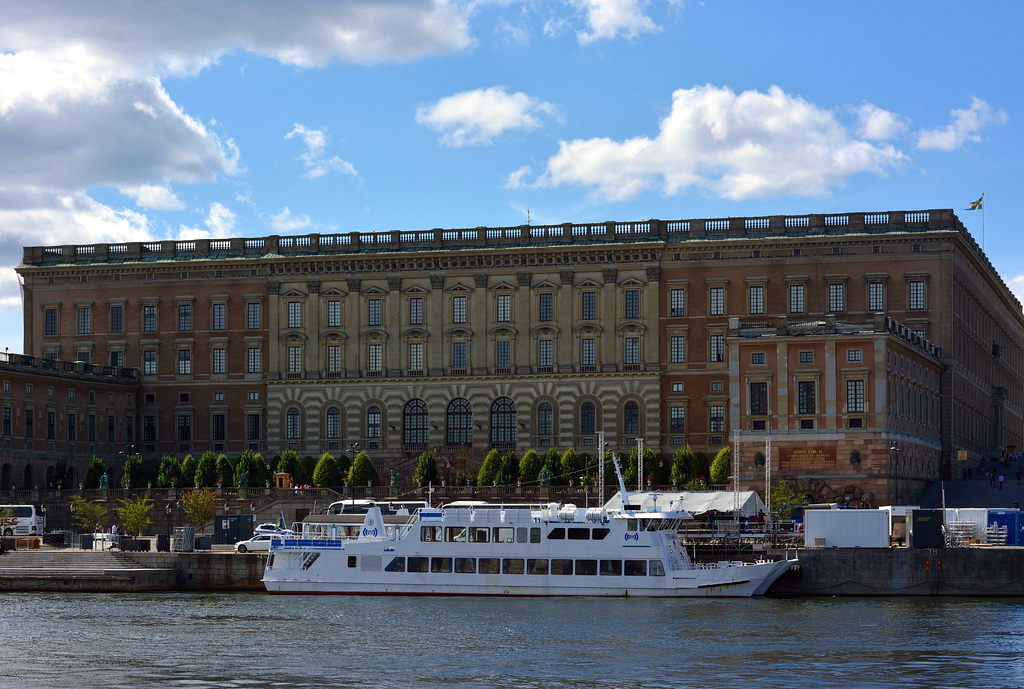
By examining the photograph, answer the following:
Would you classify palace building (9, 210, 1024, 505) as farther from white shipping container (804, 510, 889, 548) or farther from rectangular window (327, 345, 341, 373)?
white shipping container (804, 510, 889, 548)

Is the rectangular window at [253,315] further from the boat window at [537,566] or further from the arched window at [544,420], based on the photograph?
the boat window at [537,566]

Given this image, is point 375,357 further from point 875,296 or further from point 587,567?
point 587,567

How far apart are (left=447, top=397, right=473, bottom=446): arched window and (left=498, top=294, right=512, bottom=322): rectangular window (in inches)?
272

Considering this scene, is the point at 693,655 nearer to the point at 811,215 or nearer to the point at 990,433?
the point at 811,215

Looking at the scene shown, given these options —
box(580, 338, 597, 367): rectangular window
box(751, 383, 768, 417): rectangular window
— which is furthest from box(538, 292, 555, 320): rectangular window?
box(751, 383, 768, 417): rectangular window

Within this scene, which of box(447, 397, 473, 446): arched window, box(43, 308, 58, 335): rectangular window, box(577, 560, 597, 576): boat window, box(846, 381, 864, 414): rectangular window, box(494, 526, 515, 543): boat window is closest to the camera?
box(577, 560, 597, 576): boat window

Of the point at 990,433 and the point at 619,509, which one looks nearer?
the point at 619,509

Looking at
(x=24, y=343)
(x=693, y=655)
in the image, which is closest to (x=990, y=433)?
(x=24, y=343)

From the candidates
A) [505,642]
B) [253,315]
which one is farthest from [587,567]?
[253,315]

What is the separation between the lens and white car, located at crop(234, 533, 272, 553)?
90562mm

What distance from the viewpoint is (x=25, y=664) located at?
58.8m

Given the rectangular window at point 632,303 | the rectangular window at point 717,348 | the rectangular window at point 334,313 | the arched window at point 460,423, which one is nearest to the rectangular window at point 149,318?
the rectangular window at point 334,313

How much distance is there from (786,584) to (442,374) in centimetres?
5200

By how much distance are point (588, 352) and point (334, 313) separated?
2058 centimetres
